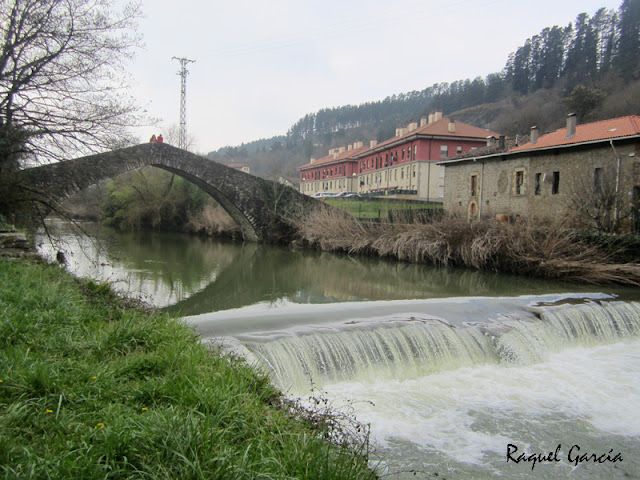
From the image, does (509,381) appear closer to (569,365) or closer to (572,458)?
(569,365)

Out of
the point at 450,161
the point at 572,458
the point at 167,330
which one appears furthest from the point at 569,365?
the point at 450,161

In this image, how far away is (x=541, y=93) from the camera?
2724 inches

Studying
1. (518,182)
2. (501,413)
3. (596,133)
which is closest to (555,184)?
(518,182)

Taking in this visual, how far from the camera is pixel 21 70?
8.74 meters

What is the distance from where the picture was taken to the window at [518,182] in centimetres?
2377

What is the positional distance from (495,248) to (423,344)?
367 inches

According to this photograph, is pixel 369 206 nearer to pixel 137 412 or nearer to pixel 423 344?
pixel 423 344

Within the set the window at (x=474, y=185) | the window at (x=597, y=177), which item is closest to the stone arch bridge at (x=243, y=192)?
the window at (x=474, y=185)

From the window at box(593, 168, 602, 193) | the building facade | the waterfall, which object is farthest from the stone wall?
the building facade

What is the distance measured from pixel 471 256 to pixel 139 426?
14540mm

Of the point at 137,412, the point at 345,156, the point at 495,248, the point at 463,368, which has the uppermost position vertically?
the point at 345,156
